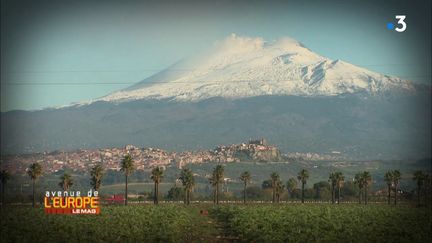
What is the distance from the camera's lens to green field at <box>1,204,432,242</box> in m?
52.6

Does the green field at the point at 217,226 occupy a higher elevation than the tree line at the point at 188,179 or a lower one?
lower

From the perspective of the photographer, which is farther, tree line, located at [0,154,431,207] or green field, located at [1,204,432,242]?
tree line, located at [0,154,431,207]

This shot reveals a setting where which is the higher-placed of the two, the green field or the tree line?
the tree line

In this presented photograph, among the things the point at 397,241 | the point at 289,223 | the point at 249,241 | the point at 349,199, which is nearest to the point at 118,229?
the point at 249,241

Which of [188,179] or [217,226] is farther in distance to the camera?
[188,179]

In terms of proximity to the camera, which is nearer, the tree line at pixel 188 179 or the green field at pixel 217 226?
Result: the green field at pixel 217 226

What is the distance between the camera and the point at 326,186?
13725 centimetres

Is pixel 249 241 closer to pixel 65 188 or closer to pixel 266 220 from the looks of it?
pixel 266 220

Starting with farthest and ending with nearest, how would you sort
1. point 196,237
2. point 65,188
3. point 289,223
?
point 65,188, point 289,223, point 196,237

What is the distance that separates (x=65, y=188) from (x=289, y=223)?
150 feet

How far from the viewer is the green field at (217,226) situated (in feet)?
173

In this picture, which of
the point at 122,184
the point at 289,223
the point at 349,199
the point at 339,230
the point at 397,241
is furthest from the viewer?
the point at 122,184

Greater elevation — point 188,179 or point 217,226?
point 188,179

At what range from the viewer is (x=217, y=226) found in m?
66.5
